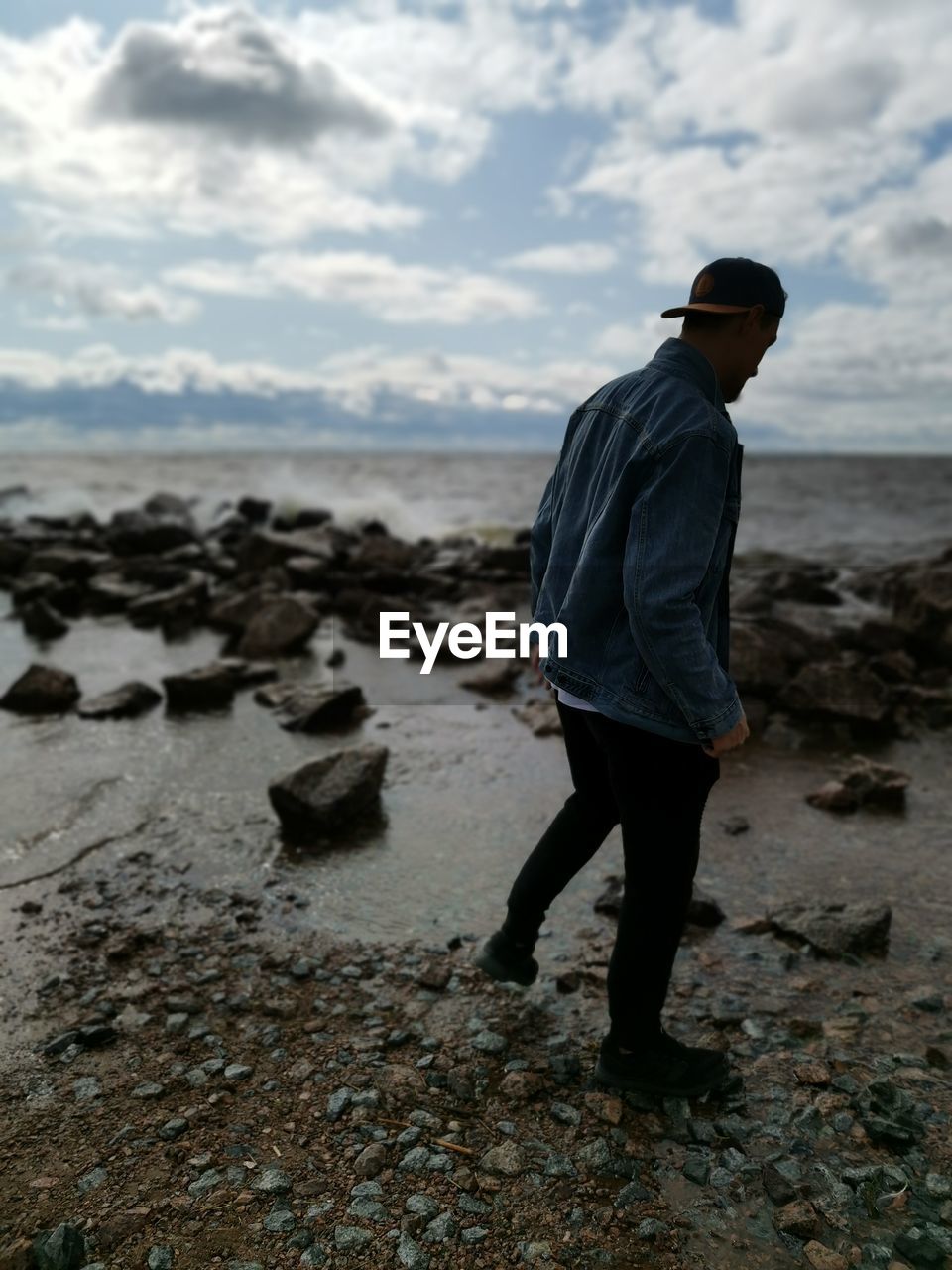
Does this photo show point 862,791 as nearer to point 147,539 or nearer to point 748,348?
point 748,348

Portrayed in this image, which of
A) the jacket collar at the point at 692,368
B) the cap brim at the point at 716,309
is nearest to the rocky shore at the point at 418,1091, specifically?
the jacket collar at the point at 692,368

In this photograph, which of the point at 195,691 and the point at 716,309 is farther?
the point at 195,691

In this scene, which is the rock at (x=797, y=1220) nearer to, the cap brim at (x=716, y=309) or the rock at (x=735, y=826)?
the cap brim at (x=716, y=309)

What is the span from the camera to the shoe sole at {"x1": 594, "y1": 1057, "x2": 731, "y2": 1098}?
303 centimetres

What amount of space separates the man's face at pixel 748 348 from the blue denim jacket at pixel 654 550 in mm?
114

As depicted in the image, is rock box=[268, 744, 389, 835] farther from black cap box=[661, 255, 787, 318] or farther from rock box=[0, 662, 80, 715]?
black cap box=[661, 255, 787, 318]

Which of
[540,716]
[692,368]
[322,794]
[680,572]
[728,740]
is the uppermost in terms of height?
[692,368]

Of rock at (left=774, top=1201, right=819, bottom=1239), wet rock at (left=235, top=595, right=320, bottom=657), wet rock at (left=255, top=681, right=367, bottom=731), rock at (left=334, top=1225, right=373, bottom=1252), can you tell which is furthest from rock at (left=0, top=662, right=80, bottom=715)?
rock at (left=774, top=1201, right=819, bottom=1239)

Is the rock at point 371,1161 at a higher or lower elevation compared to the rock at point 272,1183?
lower

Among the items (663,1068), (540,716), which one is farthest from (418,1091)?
(540,716)

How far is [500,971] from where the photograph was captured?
11.5 feet

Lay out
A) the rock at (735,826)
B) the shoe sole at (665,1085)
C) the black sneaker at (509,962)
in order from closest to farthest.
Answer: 1. the shoe sole at (665,1085)
2. the black sneaker at (509,962)
3. the rock at (735,826)

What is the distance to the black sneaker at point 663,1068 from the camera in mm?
3031

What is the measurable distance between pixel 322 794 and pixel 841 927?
263 centimetres
